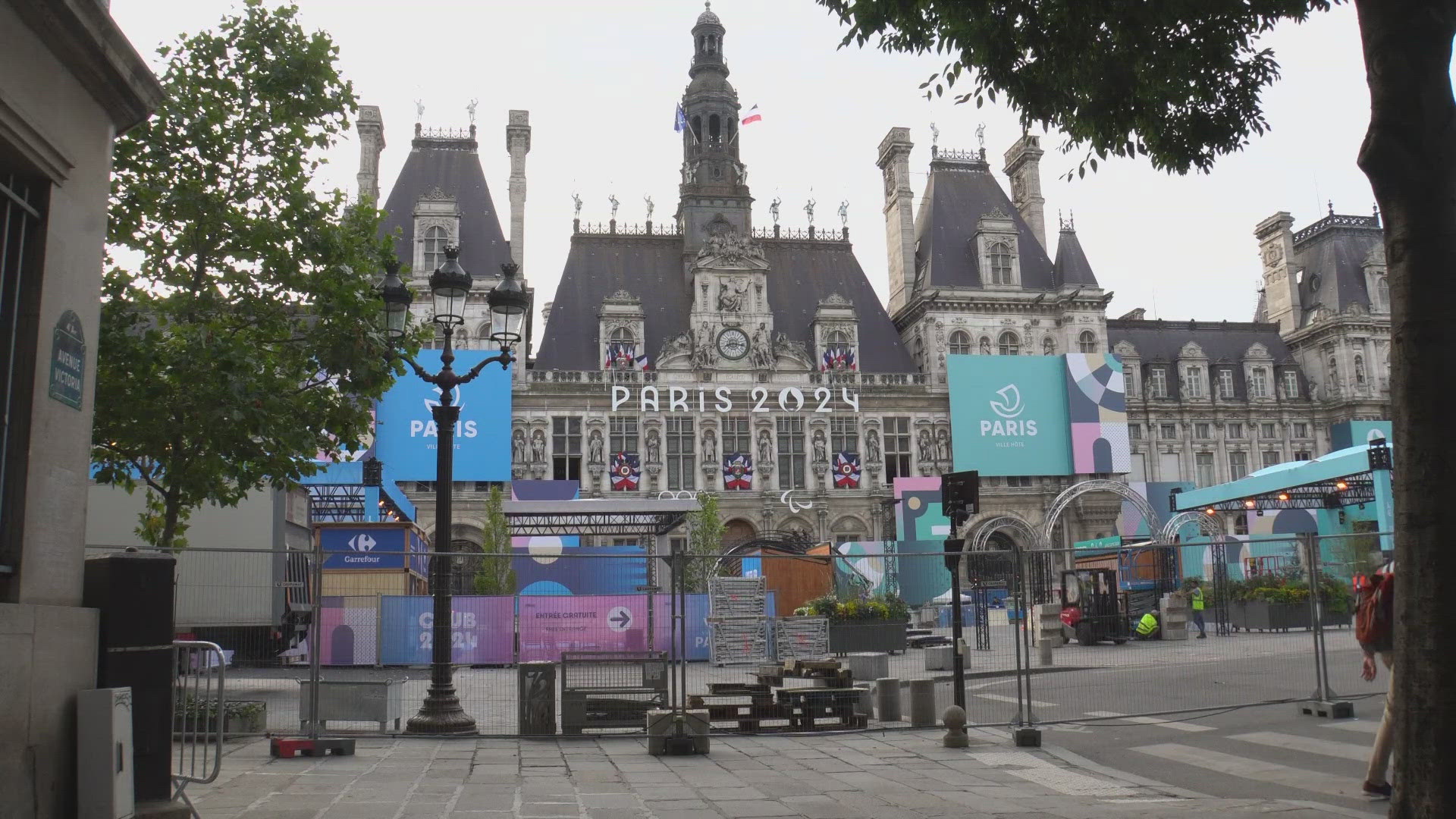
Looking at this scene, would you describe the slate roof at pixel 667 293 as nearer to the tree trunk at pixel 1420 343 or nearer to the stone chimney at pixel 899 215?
the stone chimney at pixel 899 215

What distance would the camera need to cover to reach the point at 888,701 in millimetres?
14305

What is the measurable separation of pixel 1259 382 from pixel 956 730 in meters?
55.4

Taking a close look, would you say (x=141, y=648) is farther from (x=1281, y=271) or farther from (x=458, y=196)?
(x=1281, y=271)

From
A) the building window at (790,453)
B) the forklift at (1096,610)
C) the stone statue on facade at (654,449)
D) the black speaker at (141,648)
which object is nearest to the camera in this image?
the black speaker at (141,648)

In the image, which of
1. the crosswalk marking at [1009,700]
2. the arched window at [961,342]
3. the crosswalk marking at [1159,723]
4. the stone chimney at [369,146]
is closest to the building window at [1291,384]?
the arched window at [961,342]

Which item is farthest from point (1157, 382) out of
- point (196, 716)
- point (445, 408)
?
point (196, 716)

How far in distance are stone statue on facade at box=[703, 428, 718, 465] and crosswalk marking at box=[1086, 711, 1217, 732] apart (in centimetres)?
3425

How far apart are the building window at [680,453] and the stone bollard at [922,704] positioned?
35.0m

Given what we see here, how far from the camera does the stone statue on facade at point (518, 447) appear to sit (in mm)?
47281

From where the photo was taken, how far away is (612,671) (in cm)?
1350

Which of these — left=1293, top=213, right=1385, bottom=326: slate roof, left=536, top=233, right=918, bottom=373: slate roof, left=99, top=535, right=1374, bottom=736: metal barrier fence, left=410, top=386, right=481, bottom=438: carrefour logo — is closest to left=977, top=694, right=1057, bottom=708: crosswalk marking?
left=99, top=535, right=1374, bottom=736: metal barrier fence

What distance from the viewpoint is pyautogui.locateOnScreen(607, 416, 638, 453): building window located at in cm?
4838

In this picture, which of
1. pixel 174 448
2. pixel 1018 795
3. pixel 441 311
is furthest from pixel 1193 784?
pixel 174 448

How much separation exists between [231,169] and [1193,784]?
1322 centimetres
